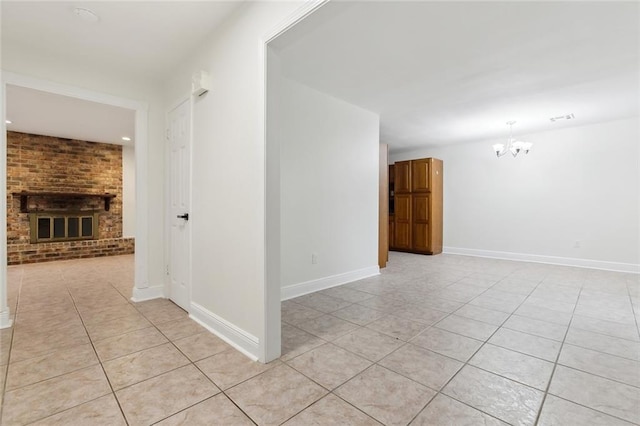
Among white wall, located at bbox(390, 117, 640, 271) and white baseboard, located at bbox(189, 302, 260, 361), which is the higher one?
white wall, located at bbox(390, 117, 640, 271)

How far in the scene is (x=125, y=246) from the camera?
6.43 m

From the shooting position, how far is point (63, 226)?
Result: 5914 millimetres

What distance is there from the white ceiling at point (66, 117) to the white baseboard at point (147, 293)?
6.98ft

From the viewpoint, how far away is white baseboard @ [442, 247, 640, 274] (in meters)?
4.88

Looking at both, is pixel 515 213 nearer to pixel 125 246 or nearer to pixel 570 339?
pixel 570 339

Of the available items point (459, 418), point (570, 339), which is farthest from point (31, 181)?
point (570, 339)

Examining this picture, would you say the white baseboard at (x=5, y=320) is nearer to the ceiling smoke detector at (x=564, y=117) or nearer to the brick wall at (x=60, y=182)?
the brick wall at (x=60, y=182)

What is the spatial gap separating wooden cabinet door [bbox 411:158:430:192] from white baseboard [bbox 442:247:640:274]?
1694 millimetres

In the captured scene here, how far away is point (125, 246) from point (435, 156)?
760 centimetres

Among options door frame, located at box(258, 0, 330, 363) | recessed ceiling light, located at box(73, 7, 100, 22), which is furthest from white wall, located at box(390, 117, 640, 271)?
recessed ceiling light, located at box(73, 7, 100, 22)

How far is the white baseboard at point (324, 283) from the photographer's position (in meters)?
3.37

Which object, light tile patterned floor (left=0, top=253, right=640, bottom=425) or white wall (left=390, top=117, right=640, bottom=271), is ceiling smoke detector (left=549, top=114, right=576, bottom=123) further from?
light tile patterned floor (left=0, top=253, right=640, bottom=425)

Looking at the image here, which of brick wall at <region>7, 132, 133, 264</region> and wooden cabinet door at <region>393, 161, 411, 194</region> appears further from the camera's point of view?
wooden cabinet door at <region>393, 161, 411, 194</region>

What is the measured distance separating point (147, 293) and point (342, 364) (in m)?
2.51
